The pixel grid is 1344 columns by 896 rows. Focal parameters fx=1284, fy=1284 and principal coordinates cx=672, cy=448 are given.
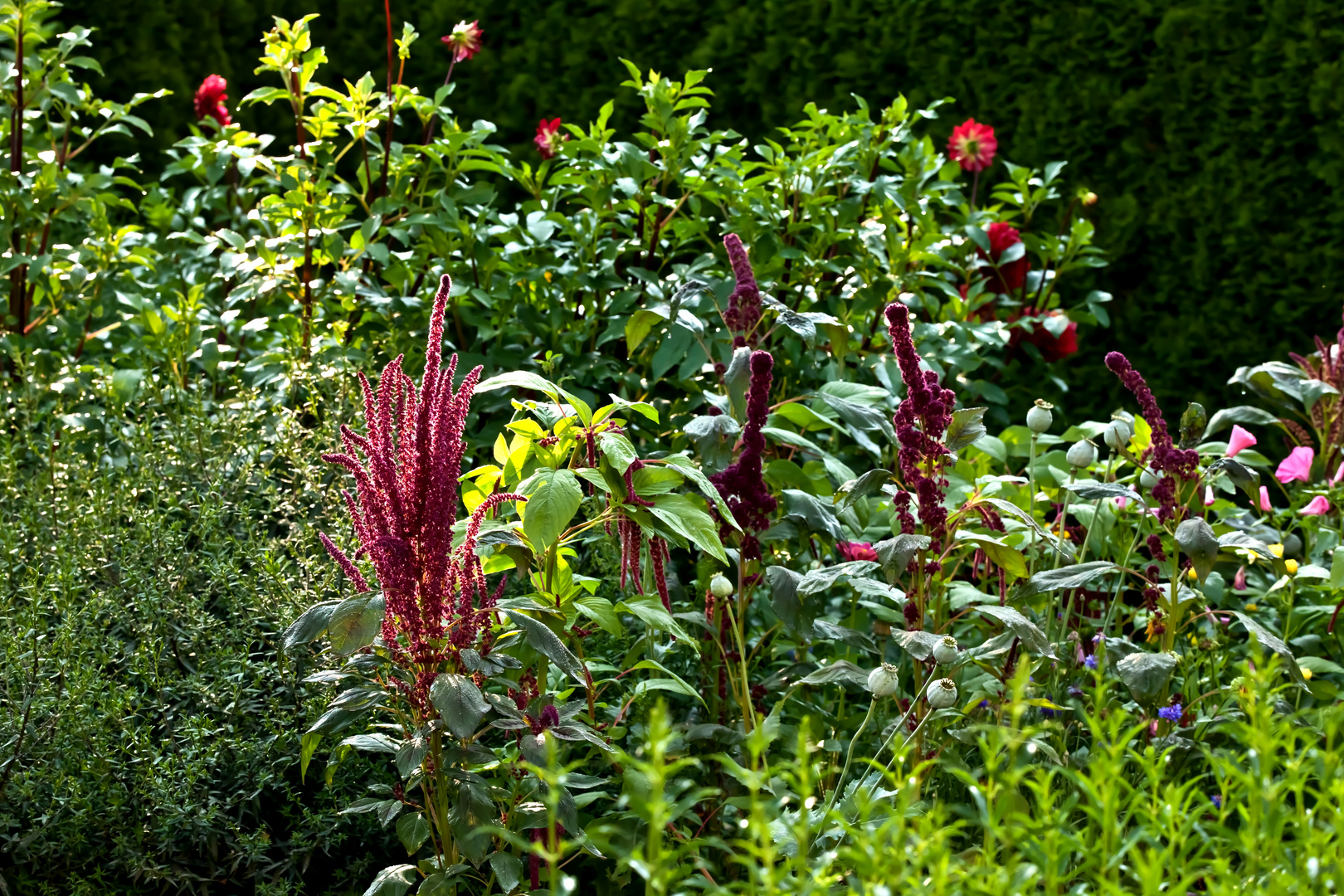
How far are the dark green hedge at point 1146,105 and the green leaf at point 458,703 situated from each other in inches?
136

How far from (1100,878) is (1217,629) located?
56.9 inches

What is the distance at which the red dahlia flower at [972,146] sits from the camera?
3.93 m

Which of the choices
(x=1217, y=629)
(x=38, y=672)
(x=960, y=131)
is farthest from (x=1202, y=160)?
(x=38, y=672)

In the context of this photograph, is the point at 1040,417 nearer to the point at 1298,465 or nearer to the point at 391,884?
the point at 1298,465

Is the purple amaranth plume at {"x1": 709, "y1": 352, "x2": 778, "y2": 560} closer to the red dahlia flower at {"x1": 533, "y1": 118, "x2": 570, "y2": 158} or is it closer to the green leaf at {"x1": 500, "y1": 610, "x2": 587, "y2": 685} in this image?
the green leaf at {"x1": 500, "y1": 610, "x2": 587, "y2": 685}

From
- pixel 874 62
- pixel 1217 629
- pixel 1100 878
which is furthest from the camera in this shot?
pixel 874 62

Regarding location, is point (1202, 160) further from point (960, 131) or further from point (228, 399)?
point (228, 399)

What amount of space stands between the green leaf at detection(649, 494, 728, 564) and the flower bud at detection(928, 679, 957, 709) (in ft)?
1.14

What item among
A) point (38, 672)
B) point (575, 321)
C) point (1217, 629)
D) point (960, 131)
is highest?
point (960, 131)

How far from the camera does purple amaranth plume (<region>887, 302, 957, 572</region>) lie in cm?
187

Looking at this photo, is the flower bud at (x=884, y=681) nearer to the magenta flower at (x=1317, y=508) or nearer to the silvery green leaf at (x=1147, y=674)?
the silvery green leaf at (x=1147, y=674)

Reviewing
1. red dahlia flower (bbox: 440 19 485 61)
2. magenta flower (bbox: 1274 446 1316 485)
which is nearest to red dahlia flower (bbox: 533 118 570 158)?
red dahlia flower (bbox: 440 19 485 61)

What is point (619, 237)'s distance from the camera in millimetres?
3646

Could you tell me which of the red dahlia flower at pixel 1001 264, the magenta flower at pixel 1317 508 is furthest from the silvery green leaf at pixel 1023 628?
the red dahlia flower at pixel 1001 264
